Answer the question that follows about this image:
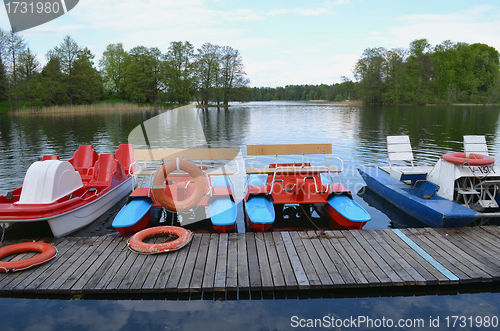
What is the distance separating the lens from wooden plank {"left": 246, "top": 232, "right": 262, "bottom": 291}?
4.16 m

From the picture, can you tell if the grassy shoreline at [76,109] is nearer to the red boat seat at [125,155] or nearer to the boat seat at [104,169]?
the red boat seat at [125,155]

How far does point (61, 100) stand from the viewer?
48.9 m

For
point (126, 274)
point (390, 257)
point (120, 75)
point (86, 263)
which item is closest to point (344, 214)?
point (390, 257)

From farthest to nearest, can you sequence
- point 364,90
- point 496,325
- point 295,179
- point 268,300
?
point 364,90 < point 295,179 < point 268,300 < point 496,325

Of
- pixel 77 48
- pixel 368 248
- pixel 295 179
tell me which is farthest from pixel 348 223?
pixel 77 48

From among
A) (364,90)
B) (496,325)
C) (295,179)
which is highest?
(364,90)

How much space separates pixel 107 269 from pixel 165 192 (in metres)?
1.86

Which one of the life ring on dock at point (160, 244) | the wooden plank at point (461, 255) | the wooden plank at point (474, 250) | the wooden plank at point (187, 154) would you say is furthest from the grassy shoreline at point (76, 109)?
the wooden plank at point (474, 250)

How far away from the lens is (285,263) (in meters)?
4.67

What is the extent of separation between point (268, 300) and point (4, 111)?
165 feet

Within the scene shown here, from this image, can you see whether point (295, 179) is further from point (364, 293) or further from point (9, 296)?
point (9, 296)

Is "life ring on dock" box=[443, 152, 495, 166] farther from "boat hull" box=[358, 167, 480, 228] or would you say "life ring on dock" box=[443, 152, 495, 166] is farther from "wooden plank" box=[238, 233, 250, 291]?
"wooden plank" box=[238, 233, 250, 291]

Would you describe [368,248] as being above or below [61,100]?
below

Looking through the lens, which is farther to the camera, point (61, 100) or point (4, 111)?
point (61, 100)
